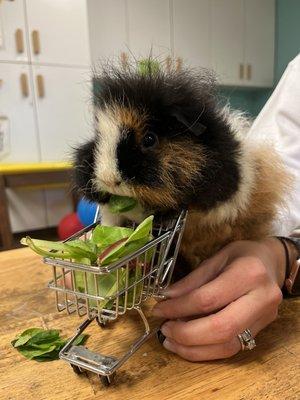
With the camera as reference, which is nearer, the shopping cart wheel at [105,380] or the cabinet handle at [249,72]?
the shopping cart wheel at [105,380]

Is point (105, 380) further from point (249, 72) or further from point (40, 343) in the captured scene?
point (249, 72)

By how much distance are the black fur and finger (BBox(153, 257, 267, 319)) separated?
80mm

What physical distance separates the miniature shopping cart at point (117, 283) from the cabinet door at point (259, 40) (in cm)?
280

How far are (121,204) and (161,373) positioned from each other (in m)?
0.17

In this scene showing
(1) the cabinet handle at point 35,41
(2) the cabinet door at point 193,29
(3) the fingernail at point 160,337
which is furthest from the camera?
(2) the cabinet door at point 193,29

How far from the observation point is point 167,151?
1.08 ft

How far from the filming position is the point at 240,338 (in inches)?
13.9

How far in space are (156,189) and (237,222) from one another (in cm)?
14

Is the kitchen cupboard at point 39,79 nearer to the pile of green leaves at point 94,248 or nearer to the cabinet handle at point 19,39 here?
the cabinet handle at point 19,39

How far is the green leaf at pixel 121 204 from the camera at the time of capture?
1.14ft

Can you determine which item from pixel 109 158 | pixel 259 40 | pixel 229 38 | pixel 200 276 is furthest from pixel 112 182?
pixel 259 40

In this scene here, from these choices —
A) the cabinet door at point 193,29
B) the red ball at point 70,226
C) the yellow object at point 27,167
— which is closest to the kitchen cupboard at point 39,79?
the yellow object at point 27,167

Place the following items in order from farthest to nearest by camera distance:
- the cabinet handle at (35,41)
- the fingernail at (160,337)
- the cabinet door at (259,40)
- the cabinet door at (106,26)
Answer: the cabinet door at (259,40) < the cabinet door at (106,26) < the cabinet handle at (35,41) < the fingernail at (160,337)

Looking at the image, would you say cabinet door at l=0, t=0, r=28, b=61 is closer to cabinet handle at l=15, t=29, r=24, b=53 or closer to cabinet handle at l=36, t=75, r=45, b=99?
cabinet handle at l=15, t=29, r=24, b=53
